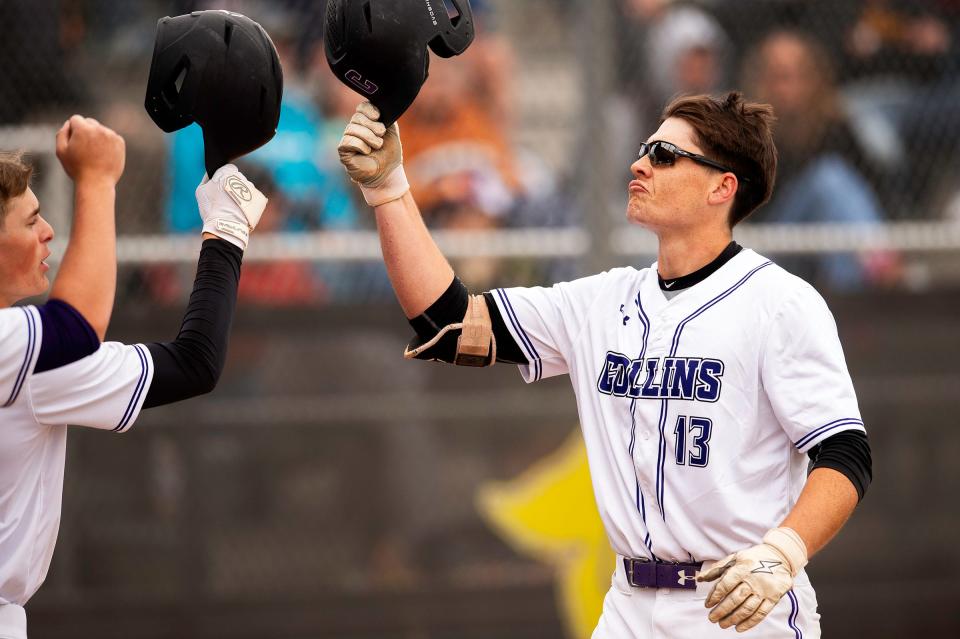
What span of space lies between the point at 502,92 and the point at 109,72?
1.84 metres

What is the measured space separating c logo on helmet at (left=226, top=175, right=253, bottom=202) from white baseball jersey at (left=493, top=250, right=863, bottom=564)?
1.03 meters

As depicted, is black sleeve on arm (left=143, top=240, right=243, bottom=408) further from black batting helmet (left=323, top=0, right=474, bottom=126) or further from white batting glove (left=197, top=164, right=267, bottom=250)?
black batting helmet (left=323, top=0, right=474, bottom=126)

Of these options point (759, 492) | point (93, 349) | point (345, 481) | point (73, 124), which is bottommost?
point (345, 481)

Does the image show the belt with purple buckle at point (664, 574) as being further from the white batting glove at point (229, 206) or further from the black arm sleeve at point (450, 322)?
the white batting glove at point (229, 206)

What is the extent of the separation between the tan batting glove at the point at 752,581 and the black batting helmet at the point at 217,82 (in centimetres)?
157

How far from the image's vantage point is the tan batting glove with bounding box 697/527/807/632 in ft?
9.22

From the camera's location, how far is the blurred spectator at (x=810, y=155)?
6.27 metres

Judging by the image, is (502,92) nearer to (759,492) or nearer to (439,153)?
(439,153)

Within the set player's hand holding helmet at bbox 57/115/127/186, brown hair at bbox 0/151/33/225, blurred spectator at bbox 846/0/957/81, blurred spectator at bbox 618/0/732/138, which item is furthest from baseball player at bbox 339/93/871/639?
blurred spectator at bbox 846/0/957/81

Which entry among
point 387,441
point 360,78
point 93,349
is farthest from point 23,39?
point 93,349

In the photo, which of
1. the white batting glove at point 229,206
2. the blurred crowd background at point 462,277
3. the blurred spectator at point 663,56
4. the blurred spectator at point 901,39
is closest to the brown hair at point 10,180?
the white batting glove at point 229,206

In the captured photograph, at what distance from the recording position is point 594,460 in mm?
3412

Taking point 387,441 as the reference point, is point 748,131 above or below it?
above

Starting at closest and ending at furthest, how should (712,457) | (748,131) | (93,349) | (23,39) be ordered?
(93,349) < (712,457) < (748,131) < (23,39)
